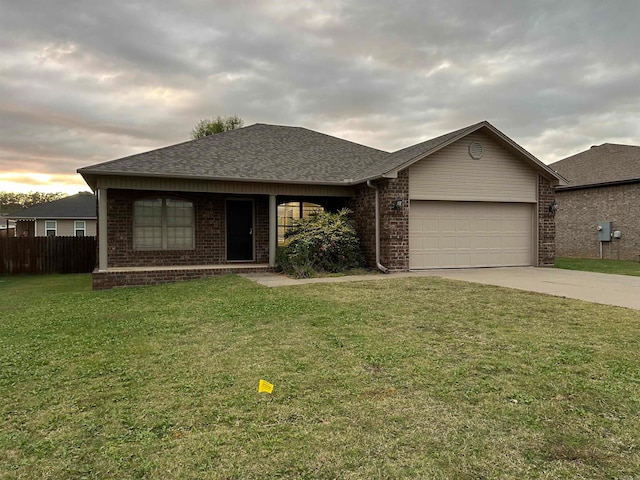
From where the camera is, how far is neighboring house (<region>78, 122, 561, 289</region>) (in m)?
11.7

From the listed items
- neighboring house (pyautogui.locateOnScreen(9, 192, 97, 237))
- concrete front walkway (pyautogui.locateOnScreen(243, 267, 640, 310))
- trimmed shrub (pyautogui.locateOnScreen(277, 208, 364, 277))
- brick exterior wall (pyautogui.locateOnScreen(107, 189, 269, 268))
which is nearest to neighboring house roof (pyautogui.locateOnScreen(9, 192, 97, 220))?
neighboring house (pyautogui.locateOnScreen(9, 192, 97, 237))

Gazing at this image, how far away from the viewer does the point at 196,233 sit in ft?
42.7

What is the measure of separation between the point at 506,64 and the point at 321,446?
15.3 metres

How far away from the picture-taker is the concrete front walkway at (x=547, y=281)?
7.65 m

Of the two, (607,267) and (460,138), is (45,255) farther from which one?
(607,267)

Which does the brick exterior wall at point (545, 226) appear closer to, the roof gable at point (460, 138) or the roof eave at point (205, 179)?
the roof gable at point (460, 138)

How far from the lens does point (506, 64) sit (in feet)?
47.4

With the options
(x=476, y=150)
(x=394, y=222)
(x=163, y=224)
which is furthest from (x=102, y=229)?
(x=476, y=150)

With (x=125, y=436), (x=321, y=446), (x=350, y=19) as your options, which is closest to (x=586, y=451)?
(x=321, y=446)

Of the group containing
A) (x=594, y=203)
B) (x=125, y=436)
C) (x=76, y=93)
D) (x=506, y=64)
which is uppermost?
(x=506, y=64)

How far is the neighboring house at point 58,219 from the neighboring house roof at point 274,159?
18.4 metres

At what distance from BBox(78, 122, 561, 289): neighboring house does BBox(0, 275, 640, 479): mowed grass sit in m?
5.50

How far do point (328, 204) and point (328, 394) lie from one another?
11.2 meters

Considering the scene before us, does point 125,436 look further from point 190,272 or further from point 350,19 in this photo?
point 350,19
